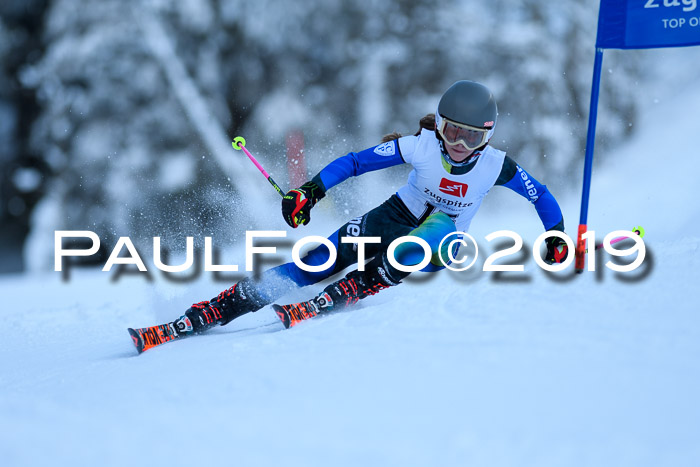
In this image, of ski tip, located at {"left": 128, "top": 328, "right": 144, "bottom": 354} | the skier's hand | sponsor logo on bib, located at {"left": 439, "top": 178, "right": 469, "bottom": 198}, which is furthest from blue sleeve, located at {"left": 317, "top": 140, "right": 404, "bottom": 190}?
ski tip, located at {"left": 128, "top": 328, "right": 144, "bottom": 354}

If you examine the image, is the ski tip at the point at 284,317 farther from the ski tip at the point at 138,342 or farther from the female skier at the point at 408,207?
the ski tip at the point at 138,342

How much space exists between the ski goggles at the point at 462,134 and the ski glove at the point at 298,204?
0.73 meters

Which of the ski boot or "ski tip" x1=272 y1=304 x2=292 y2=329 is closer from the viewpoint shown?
"ski tip" x1=272 y1=304 x2=292 y2=329

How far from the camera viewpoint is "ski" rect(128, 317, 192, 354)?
2930 millimetres

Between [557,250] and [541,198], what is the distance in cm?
30

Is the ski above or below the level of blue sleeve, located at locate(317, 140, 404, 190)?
below

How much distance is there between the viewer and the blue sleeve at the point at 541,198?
11.0 ft

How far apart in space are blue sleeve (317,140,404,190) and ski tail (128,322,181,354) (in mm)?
1060

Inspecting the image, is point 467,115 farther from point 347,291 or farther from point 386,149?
point 347,291

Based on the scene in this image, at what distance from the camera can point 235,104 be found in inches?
378

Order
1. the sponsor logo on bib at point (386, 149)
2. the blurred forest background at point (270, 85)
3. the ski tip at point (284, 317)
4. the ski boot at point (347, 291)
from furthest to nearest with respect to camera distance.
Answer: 1. the blurred forest background at point (270, 85)
2. the sponsor logo on bib at point (386, 149)
3. the ski boot at point (347, 291)
4. the ski tip at point (284, 317)

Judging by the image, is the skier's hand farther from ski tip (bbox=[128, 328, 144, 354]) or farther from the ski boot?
ski tip (bbox=[128, 328, 144, 354])

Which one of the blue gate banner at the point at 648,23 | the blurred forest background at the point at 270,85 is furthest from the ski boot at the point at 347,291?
the blurred forest background at the point at 270,85

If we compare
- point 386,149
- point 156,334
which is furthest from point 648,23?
point 156,334
